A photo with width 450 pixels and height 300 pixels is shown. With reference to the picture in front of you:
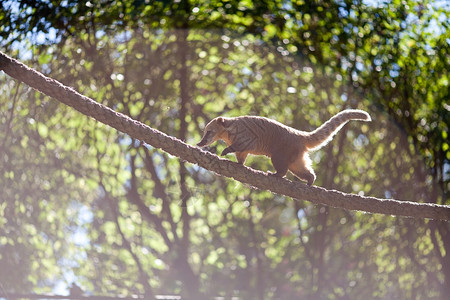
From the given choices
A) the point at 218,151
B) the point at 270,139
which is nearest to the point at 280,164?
the point at 270,139

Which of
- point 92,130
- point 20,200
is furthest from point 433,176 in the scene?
point 20,200

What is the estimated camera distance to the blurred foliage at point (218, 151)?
3174 mm

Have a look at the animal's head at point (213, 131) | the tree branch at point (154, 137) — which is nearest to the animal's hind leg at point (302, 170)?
the tree branch at point (154, 137)

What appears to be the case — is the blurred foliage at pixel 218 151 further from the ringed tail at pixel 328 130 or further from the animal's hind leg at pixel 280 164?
the animal's hind leg at pixel 280 164

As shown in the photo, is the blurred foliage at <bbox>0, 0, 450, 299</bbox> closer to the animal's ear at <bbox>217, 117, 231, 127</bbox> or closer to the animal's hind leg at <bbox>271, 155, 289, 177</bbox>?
the animal's ear at <bbox>217, 117, 231, 127</bbox>

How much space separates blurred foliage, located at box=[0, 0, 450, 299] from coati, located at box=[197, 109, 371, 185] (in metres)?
1.32

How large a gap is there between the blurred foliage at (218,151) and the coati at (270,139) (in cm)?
132

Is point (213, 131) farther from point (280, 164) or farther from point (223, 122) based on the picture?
point (280, 164)

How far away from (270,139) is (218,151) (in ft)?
4.86

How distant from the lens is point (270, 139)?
187 cm

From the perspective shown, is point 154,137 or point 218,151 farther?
point 218,151

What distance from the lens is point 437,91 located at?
314 cm

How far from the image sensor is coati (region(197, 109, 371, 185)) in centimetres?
183

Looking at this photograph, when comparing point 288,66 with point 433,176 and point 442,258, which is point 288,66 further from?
point 442,258
